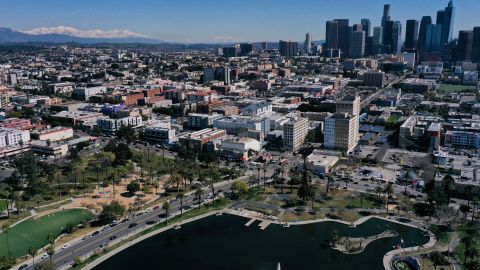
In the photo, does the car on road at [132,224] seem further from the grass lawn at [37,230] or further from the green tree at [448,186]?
the green tree at [448,186]

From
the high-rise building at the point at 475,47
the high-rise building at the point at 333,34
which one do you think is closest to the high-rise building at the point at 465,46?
the high-rise building at the point at 475,47

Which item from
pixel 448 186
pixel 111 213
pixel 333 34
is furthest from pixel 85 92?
pixel 333 34

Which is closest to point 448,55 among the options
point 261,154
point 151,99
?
point 151,99

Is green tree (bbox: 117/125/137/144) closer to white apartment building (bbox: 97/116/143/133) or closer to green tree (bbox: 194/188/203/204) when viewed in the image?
white apartment building (bbox: 97/116/143/133)

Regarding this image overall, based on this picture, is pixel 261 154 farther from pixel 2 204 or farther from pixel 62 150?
pixel 2 204

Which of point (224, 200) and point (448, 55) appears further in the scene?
point (448, 55)
